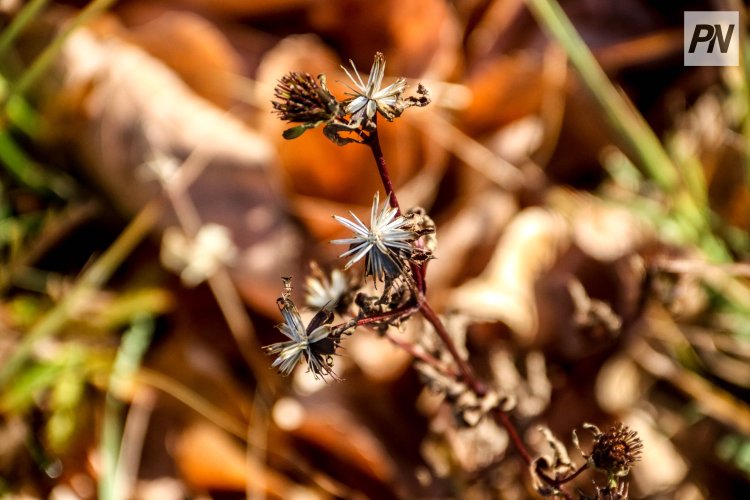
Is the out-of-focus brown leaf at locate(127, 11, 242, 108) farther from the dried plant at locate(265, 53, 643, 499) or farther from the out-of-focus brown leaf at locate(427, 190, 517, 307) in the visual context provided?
the dried plant at locate(265, 53, 643, 499)

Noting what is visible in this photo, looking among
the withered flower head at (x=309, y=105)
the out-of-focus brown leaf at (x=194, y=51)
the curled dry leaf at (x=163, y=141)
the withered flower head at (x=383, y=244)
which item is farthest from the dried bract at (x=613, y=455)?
the out-of-focus brown leaf at (x=194, y=51)

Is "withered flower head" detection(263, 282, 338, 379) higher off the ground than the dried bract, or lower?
higher

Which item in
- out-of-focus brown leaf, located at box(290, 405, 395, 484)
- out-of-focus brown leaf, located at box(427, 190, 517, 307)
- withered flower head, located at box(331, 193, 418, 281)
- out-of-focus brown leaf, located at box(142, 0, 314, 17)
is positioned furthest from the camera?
out-of-focus brown leaf, located at box(142, 0, 314, 17)

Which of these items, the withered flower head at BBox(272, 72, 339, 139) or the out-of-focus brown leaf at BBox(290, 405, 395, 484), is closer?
the withered flower head at BBox(272, 72, 339, 139)

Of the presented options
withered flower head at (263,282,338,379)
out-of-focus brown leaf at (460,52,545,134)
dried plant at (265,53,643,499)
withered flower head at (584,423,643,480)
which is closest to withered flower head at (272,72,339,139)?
dried plant at (265,53,643,499)

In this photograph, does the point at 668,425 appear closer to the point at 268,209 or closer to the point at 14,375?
the point at 268,209

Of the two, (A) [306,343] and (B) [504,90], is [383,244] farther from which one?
(B) [504,90]

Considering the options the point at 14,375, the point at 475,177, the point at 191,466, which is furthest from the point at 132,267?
the point at 475,177

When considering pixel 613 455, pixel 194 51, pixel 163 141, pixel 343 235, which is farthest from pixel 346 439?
pixel 194 51
